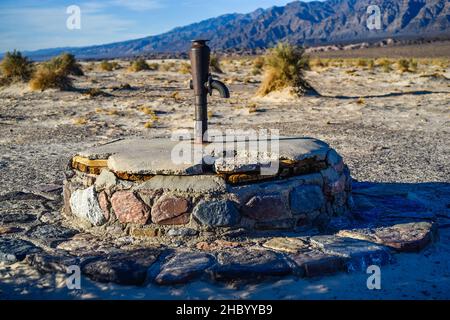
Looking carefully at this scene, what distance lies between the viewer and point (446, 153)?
789 cm

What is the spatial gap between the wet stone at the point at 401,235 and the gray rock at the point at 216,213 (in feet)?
3.02

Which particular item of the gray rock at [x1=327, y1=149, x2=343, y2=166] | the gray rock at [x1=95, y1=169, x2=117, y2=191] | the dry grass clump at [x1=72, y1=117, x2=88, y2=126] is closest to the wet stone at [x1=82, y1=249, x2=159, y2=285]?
the gray rock at [x1=95, y1=169, x2=117, y2=191]

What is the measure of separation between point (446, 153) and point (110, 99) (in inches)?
426

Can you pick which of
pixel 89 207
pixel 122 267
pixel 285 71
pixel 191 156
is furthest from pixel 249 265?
pixel 285 71

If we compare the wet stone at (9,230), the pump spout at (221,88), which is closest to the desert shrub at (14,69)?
the wet stone at (9,230)

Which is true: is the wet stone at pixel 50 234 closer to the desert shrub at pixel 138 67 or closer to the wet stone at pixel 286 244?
the wet stone at pixel 286 244

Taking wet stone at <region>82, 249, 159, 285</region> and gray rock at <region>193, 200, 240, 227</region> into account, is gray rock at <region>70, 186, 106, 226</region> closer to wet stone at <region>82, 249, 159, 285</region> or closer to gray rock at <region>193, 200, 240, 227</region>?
wet stone at <region>82, 249, 159, 285</region>

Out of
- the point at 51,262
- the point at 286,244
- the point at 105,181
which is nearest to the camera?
the point at 51,262

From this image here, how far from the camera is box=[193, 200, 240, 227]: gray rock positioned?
3.93m

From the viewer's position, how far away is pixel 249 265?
3.44 metres

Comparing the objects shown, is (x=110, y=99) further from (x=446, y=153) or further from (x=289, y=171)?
(x=289, y=171)

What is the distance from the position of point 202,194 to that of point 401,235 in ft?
5.30

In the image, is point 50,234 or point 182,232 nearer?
point 182,232

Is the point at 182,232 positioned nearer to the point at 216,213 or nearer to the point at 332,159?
the point at 216,213
